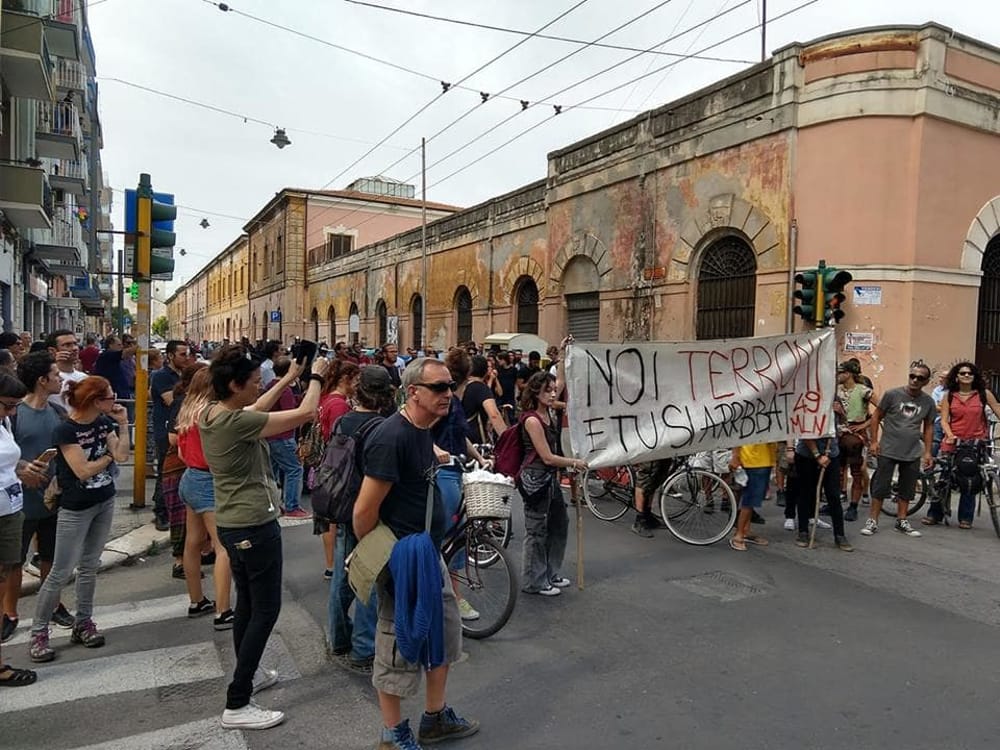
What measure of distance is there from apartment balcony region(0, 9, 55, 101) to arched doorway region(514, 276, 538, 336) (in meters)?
12.2

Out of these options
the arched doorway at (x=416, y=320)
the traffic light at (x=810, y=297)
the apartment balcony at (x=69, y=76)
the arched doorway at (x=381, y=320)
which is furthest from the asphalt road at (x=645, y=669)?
the arched doorway at (x=381, y=320)

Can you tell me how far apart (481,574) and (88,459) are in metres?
2.54

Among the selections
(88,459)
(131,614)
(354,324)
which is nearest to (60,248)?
(354,324)

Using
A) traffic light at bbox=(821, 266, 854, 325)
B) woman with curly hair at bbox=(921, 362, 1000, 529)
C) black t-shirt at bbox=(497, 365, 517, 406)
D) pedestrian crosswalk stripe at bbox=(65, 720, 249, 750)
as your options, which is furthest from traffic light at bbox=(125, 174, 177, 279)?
traffic light at bbox=(821, 266, 854, 325)

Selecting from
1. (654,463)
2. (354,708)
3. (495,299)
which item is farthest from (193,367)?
(495,299)

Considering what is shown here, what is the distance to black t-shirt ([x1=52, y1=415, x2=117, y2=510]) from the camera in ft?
13.9

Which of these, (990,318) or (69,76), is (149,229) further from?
(69,76)

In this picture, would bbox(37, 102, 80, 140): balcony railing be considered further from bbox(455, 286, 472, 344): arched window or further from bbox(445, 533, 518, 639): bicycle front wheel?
bbox(445, 533, 518, 639): bicycle front wheel

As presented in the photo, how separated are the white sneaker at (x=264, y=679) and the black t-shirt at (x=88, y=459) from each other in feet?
4.85

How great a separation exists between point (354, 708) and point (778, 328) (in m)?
10.5

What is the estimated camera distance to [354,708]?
367 centimetres

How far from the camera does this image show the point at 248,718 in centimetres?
345

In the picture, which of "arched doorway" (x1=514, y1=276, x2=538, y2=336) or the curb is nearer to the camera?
the curb

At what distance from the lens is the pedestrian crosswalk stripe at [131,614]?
466cm
